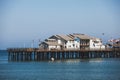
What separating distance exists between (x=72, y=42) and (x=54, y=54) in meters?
6.71

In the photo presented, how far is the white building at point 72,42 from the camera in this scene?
90.1m

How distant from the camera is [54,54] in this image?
293 ft

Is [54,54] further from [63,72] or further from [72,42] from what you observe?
[63,72]

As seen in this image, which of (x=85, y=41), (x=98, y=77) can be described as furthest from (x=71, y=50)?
(x=98, y=77)

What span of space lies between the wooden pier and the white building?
4.70 ft

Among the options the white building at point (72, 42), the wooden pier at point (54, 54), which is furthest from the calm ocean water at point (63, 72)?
the white building at point (72, 42)

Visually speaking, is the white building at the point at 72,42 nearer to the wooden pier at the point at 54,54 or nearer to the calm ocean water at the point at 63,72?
the wooden pier at the point at 54,54

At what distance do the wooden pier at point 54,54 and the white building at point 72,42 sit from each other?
1434mm

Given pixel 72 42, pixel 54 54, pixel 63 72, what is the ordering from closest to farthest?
pixel 63 72 → pixel 54 54 → pixel 72 42

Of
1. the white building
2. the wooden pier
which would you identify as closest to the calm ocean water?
the wooden pier

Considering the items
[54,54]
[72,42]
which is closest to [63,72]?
[54,54]

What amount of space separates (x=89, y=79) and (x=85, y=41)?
48576mm

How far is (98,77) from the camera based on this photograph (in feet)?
167

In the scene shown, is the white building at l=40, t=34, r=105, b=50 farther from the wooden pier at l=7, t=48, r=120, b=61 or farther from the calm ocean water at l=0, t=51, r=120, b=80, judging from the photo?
the calm ocean water at l=0, t=51, r=120, b=80
